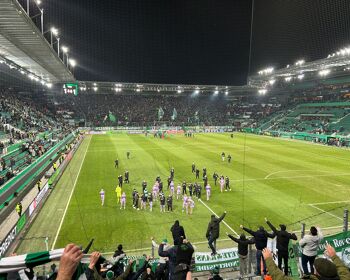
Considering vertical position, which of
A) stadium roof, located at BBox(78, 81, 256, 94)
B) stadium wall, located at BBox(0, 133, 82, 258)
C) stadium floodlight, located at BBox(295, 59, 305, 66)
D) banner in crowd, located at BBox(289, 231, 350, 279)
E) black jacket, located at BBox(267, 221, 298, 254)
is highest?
stadium floodlight, located at BBox(295, 59, 305, 66)

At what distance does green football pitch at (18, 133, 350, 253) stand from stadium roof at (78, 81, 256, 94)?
4668 centimetres

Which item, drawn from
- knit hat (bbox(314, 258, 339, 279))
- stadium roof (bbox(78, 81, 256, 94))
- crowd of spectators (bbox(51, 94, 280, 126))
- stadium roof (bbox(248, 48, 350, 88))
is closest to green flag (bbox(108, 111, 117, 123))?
crowd of spectators (bbox(51, 94, 280, 126))

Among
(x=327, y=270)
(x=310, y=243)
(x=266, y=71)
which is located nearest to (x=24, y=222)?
(x=310, y=243)

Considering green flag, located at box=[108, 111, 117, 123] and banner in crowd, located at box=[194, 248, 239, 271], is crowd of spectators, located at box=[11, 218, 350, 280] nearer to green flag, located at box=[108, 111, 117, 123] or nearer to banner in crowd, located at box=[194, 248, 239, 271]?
banner in crowd, located at box=[194, 248, 239, 271]

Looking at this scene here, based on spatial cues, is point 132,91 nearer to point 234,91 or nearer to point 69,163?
point 234,91

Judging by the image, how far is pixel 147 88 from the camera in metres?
90.1

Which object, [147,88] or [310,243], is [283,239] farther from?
[147,88]

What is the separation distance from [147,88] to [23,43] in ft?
191

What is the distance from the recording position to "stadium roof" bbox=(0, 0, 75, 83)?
2286 centimetres

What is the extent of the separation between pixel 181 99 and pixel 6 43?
2850 inches

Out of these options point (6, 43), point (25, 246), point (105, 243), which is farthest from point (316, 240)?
point (6, 43)

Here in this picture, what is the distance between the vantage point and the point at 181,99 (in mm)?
101875

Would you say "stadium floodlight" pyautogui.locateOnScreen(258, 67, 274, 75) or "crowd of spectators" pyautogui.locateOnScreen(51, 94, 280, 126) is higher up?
"stadium floodlight" pyautogui.locateOnScreen(258, 67, 274, 75)

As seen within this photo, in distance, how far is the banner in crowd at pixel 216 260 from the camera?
9.90 meters
